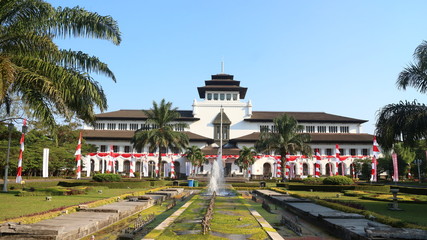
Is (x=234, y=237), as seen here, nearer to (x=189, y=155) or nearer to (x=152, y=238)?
(x=152, y=238)

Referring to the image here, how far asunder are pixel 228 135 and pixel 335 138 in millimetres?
Result: 19473

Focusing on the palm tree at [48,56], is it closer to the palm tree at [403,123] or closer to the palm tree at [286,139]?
the palm tree at [403,123]

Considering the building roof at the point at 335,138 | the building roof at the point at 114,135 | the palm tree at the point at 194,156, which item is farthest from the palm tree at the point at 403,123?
the building roof at the point at 114,135

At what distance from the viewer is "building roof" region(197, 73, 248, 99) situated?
221ft

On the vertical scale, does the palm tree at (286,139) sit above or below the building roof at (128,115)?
below

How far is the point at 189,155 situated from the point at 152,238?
4585 centimetres

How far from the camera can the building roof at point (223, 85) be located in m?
67.4

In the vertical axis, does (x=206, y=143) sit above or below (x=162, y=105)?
below

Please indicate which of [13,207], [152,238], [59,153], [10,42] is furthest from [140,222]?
[59,153]

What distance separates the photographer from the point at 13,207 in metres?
15.0

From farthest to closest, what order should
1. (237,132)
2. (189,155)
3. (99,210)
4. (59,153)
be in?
(237,132)
(189,155)
(59,153)
(99,210)

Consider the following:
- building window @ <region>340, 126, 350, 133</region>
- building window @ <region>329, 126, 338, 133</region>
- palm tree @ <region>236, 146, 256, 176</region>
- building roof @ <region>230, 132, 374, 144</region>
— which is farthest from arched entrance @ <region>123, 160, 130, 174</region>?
building window @ <region>340, 126, 350, 133</region>

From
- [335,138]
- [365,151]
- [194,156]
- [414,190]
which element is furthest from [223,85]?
[414,190]

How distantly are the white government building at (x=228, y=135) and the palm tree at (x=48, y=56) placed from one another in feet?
141
